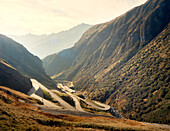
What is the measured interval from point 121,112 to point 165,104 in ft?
134

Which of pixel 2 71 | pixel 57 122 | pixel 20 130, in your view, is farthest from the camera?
pixel 2 71

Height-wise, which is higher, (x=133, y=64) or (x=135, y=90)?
(x=133, y=64)

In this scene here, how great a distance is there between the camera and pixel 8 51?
14300 cm

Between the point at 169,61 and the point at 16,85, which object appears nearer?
the point at 16,85

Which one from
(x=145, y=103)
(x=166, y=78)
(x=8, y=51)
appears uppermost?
(x=8, y=51)

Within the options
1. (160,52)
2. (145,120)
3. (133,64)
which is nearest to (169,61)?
(160,52)

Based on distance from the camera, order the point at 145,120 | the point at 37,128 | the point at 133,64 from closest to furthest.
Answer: the point at 37,128 → the point at 145,120 → the point at 133,64

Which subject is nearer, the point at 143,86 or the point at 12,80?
the point at 12,80

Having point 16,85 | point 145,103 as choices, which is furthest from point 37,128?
point 145,103

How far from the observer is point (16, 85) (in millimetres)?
67000

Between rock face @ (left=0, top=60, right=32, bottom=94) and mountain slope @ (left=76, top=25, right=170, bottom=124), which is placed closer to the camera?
rock face @ (left=0, top=60, right=32, bottom=94)

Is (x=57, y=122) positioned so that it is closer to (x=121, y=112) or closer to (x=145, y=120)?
(x=145, y=120)

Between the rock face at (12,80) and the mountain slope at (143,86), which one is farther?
the mountain slope at (143,86)

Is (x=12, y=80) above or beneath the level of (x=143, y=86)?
above
